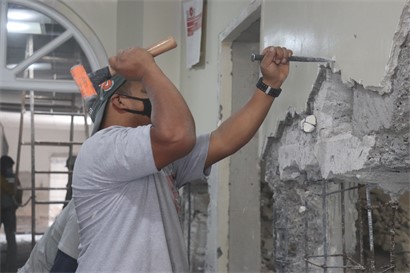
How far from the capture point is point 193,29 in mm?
3730

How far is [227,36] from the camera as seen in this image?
3.10 m

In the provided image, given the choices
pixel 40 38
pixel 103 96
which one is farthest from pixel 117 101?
pixel 40 38

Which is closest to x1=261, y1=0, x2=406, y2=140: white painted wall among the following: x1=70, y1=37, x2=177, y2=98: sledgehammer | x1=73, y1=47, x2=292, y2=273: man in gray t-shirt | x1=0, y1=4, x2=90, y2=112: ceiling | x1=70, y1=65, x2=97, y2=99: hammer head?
x1=73, y1=47, x2=292, y2=273: man in gray t-shirt

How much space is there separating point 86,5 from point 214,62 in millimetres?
1481

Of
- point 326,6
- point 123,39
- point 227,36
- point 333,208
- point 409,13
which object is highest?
point 123,39

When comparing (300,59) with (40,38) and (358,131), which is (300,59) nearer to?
(358,131)

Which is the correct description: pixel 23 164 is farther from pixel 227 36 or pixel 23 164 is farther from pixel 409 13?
pixel 409 13

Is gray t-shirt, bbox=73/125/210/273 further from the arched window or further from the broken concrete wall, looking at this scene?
the arched window

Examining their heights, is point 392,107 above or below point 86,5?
below

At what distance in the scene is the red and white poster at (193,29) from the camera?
3.62 metres

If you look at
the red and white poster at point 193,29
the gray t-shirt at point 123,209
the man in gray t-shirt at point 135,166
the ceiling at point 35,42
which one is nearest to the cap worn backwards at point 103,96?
the man in gray t-shirt at point 135,166

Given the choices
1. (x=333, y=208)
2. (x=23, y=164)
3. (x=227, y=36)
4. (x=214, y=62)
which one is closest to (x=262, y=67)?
(x=333, y=208)

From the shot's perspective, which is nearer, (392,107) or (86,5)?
(392,107)

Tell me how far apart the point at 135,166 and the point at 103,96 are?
295mm
